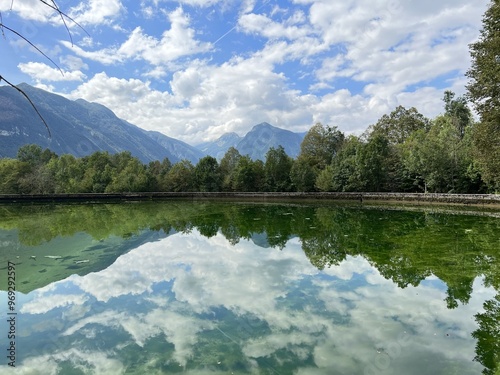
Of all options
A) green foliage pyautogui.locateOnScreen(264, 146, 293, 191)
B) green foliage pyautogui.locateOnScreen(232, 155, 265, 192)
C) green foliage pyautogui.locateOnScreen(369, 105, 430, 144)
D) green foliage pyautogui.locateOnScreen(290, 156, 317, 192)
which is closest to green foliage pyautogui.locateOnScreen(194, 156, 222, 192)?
green foliage pyautogui.locateOnScreen(232, 155, 265, 192)

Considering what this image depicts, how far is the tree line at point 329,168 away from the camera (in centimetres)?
4369

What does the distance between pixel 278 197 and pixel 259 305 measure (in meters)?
44.5

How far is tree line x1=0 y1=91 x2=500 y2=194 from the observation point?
43.7m

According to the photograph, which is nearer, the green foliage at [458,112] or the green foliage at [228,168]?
the green foliage at [458,112]

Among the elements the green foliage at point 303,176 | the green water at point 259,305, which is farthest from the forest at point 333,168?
the green water at point 259,305

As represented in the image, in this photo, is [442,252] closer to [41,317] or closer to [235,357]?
[235,357]

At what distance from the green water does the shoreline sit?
20.1 meters

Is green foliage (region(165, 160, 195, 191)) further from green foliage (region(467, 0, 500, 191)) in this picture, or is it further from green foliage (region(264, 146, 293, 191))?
green foliage (region(467, 0, 500, 191))

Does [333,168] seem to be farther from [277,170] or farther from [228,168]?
[228,168]

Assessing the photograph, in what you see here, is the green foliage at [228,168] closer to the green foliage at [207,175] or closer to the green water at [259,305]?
the green foliage at [207,175]

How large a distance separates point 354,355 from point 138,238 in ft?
55.8

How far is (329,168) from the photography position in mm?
54406

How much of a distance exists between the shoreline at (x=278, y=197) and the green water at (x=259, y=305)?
20.1 m

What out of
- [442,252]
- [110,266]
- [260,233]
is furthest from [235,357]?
[260,233]
